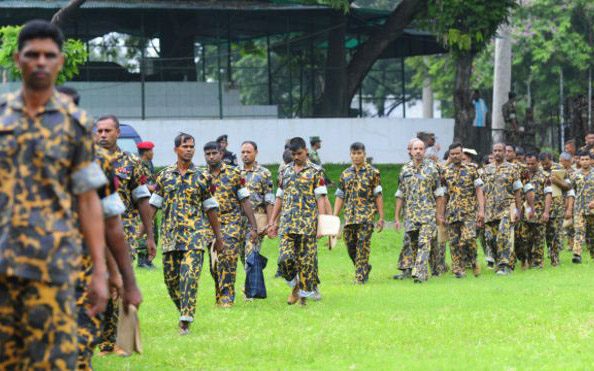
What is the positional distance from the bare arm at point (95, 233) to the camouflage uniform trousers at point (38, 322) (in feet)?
1.05

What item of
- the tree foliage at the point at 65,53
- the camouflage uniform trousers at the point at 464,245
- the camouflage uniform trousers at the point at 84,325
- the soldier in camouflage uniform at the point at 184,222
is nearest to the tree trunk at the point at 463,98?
the tree foliage at the point at 65,53

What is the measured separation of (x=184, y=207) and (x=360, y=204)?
621 centimetres

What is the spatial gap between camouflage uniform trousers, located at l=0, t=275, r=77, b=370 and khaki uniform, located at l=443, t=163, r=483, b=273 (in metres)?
15.3

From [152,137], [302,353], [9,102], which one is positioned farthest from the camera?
[152,137]

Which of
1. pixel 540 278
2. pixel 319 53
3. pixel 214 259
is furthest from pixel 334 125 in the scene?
pixel 214 259

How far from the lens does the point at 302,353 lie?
1259 centimetres

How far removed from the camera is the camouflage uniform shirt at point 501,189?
2245 centimetres

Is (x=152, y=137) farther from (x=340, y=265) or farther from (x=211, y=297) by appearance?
(x=211, y=297)

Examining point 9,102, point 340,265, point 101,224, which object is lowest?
point 340,265

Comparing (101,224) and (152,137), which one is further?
(152,137)

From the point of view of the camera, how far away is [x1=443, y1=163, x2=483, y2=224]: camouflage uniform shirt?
22.0 meters

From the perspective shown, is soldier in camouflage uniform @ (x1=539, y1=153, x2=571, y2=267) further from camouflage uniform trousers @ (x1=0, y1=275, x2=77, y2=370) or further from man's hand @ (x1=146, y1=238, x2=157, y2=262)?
camouflage uniform trousers @ (x1=0, y1=275, x2=77, y2=370)

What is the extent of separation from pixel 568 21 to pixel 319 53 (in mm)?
15434

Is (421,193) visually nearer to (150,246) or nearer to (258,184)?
(258,184)
